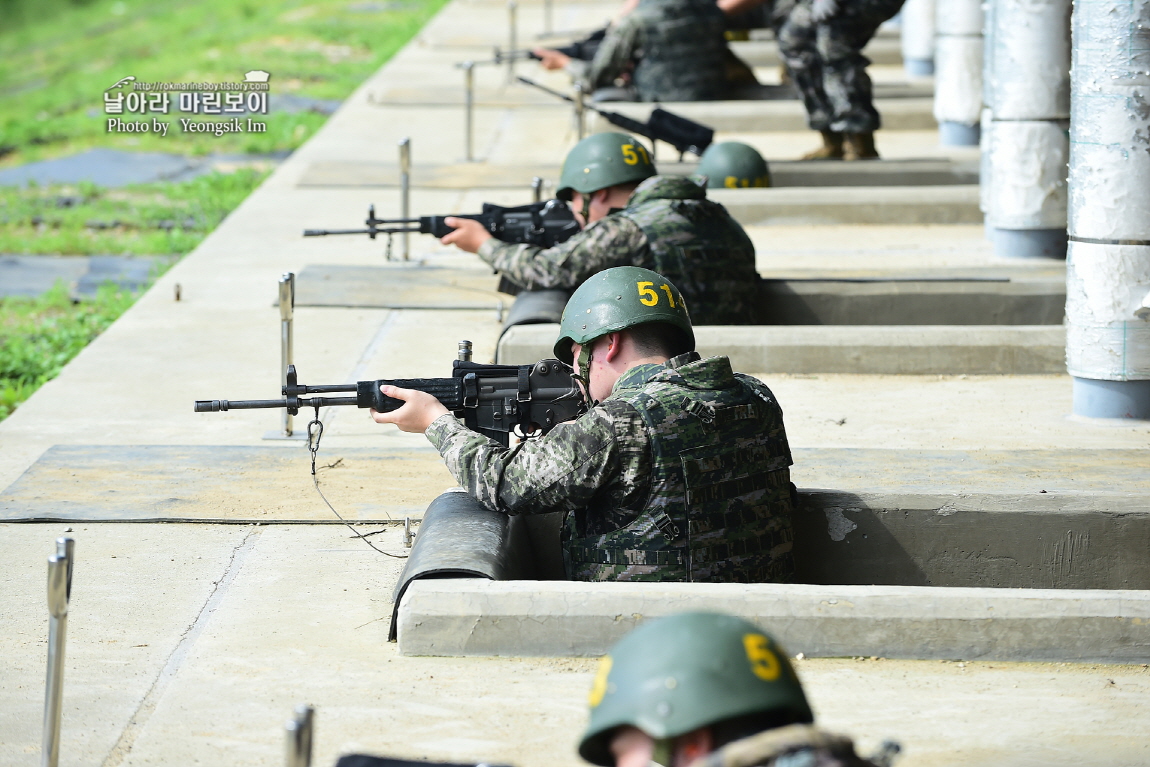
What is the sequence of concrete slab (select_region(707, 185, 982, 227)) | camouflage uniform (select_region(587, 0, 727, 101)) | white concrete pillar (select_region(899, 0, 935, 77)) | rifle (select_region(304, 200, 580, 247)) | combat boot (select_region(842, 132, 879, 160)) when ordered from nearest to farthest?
1. rifle (select_region(304, 200, 580, 247))
2. concrete slab (select_region(707, 185, 982, 227))
3. combat boot (select_region(842, 132, 879, 160))
4. camouflage uniform (select_region(587, 0, 727, 101))
5. white concrete pillar (select_region(899, 0, 935, 77))

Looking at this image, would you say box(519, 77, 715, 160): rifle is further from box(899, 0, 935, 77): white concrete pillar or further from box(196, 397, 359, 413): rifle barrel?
box(196, 397, 359, 413): rifle barrel

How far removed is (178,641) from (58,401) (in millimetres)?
3260

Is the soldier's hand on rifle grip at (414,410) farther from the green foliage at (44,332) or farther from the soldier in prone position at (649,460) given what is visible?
the green foliage at (44,332)

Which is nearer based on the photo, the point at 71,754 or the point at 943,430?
the point at 71,754

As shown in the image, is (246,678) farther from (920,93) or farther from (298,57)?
→ (298,57)

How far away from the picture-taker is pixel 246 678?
4289 mm

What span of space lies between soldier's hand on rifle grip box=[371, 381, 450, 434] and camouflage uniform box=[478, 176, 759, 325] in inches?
105

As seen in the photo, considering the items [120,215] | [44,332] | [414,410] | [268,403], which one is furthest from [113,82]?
[414,410]

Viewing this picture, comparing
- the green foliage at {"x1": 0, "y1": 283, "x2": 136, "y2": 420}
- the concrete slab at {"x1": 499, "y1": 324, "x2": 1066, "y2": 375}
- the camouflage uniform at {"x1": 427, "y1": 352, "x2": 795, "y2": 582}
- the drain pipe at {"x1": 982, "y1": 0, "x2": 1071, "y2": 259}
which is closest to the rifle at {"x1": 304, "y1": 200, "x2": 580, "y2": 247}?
the concrete slab at {"x1": 499, "y1": 324, "x2": 1066, "y2": 375}

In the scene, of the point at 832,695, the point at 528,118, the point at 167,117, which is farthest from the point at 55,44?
the point at 832,695

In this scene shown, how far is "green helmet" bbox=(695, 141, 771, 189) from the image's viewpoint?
11078 millimetres

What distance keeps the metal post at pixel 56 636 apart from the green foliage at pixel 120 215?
372 inches

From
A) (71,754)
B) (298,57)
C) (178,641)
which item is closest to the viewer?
(71,754)

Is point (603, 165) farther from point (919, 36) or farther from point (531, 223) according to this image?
point (919, 36)
